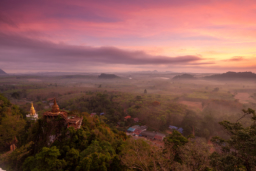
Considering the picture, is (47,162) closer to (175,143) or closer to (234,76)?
(175,143)

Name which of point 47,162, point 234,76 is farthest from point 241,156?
point 234,76

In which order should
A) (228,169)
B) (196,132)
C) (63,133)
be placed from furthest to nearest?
1. (196,132)
2. (63,133)
3. (228,169)

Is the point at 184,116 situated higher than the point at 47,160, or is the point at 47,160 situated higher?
the point at 47,160

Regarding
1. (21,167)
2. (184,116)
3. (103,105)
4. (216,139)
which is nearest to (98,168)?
(21,167)

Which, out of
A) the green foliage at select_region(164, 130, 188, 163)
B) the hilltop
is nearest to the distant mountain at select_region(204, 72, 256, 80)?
the hilltop

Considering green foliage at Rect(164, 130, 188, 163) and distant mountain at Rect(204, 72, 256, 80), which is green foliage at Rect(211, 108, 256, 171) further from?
distant mountain at Rect(204, 72, 256, 80)

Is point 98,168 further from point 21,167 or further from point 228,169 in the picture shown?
point 228,169

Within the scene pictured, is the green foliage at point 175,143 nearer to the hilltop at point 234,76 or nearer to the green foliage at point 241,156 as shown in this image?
the green foliage at point 241,156

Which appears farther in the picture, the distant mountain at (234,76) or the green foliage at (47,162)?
the distant mountain at (234,76)

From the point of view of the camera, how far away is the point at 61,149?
16078mm

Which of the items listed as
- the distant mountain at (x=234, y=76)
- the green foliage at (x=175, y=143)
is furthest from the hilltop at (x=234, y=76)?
the green foliage at (x=175, y=143)

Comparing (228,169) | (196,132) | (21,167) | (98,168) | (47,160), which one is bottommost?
(196,132)

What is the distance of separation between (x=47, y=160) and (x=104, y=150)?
22.6 feet

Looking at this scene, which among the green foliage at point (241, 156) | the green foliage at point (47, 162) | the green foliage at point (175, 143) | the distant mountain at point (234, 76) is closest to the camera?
the green foliage at point (241, 156)
